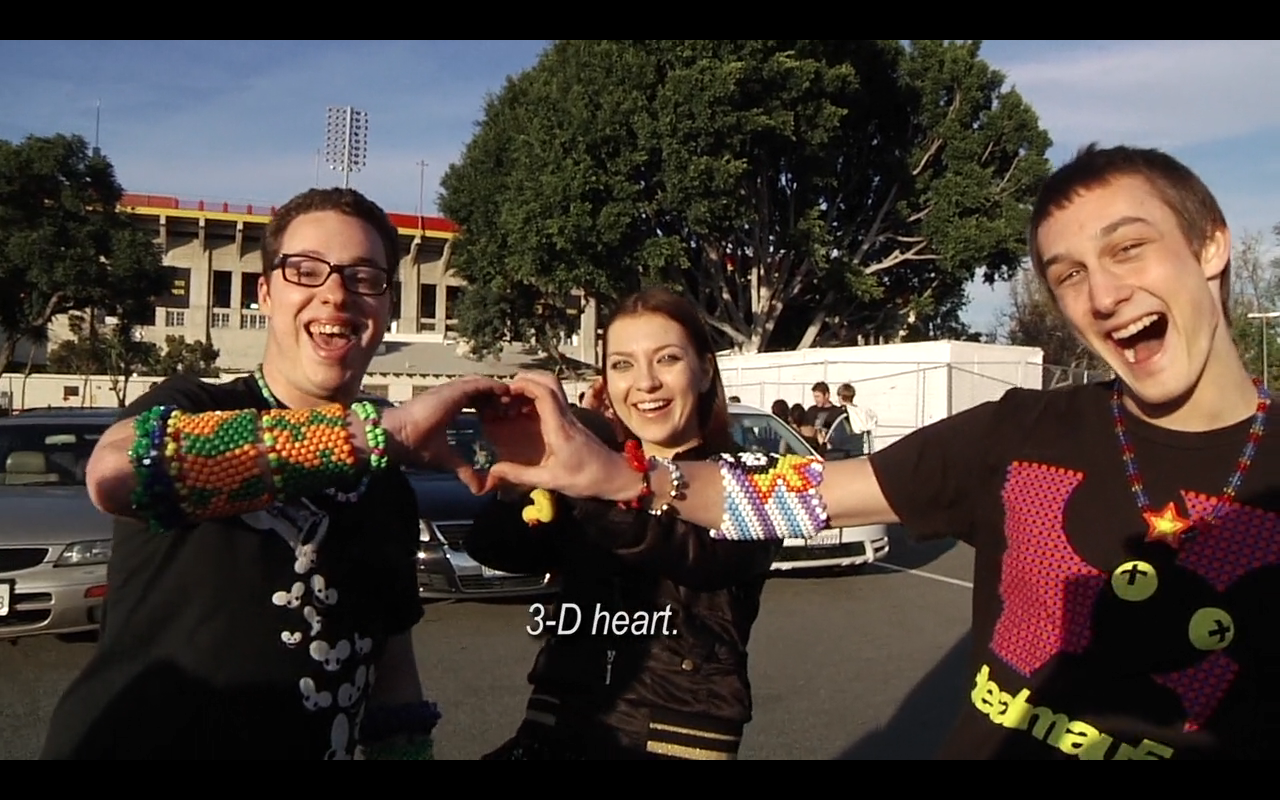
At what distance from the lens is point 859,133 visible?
2759 centimetres

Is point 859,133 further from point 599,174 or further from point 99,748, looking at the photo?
point 99,748

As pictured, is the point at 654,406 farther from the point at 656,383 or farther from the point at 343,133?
the point at 343,133

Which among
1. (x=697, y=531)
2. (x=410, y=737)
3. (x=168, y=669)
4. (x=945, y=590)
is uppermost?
(x=697, y=531)

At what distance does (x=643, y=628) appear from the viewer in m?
2.26

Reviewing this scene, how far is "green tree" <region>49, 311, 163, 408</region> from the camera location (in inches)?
1344

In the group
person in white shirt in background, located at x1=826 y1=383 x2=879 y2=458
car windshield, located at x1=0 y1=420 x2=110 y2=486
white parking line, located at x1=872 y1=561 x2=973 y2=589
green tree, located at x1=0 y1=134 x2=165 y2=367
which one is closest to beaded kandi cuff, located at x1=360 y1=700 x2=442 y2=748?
car windshield, located at x1=0 y1=420 x2=110 y2=486

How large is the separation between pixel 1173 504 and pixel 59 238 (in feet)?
97.3

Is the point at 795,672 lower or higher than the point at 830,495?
lower

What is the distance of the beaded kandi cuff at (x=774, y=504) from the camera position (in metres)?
2.04

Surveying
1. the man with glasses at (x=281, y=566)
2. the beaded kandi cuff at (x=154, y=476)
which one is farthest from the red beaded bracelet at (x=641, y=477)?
the beaded kandi cuff at (x=154, y=476)

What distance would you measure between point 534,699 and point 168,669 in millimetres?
874

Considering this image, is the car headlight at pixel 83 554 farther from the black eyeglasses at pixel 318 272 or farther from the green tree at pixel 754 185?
the green tree at pixel 754 185

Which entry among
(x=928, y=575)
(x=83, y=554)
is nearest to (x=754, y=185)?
(x=928, y=575)
